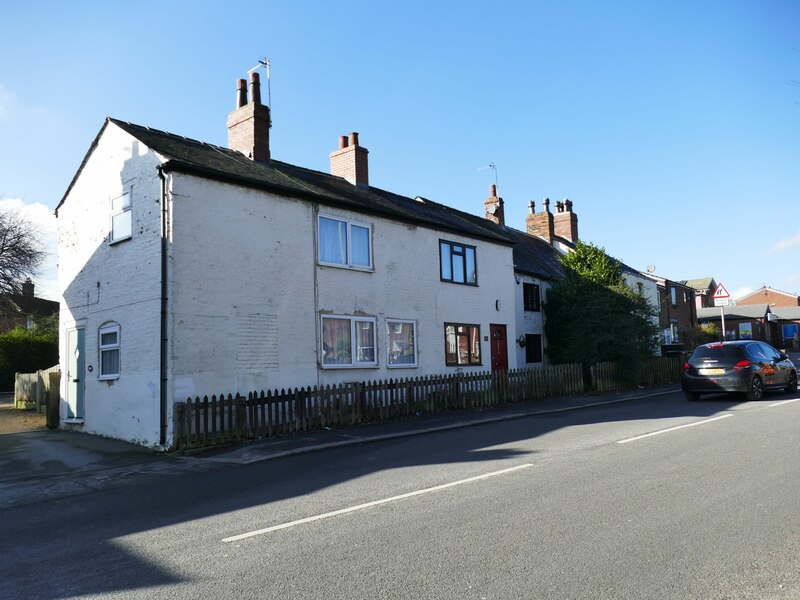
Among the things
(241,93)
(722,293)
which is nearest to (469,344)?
(722,293)

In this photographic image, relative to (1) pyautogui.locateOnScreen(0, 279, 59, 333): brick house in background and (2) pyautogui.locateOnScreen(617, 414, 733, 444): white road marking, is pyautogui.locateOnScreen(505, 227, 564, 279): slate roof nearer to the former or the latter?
(2) pyautogui.locateOnScreen(617, 414, 733, 444): white road marking

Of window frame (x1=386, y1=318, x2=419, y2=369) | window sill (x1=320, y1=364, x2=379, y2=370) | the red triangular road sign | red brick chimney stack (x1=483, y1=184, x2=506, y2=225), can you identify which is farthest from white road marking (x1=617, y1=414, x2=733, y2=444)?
red brick chimney stack (x1=483, y1=184, x2=506, y2=225)

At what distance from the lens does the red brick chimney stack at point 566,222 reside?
123 feet

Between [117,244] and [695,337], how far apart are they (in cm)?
3711

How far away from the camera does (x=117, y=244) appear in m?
14.0

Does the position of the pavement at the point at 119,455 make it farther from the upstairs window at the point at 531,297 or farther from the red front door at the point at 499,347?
the upstairs window at the point at 531,297

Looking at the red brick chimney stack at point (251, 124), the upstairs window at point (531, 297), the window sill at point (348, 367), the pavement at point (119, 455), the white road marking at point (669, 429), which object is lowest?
the pavement at point (119, 455)

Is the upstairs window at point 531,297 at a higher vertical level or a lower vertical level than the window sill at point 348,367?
higher

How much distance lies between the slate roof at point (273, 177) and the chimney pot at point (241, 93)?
163cm

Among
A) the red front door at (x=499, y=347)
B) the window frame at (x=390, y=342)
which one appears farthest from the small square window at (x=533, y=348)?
the window frame at (x=390, y=342)

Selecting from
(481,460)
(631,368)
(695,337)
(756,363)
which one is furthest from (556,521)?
(695,337)

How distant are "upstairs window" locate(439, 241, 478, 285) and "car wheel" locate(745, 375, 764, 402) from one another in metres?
8.91

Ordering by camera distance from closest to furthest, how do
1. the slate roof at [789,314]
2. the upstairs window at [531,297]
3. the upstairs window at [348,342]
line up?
the upstairs window at [348,342] < the upstairs window at [531,297] < the slate roof at [789,314]

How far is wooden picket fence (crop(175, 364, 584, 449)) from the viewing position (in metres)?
11.8
